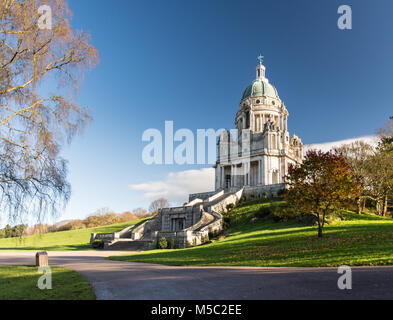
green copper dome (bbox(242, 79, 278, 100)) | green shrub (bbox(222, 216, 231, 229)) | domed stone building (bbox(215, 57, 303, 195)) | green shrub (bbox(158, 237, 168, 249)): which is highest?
green copper dome (bbox(242, 79, 278, 100))

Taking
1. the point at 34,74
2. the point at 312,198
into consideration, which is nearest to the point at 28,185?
the point at 34,74

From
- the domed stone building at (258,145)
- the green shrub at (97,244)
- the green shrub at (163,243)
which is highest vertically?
the domed stone building at (258,145)

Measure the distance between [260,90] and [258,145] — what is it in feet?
49.3

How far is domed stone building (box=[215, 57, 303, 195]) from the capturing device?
59250 mm

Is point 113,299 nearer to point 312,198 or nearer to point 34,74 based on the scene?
point 34,74

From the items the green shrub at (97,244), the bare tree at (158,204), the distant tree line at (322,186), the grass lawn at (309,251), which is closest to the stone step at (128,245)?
the green shrub at (97,244)

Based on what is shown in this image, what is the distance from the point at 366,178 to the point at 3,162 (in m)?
41.9

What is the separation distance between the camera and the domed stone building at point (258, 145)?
5925 centimetres

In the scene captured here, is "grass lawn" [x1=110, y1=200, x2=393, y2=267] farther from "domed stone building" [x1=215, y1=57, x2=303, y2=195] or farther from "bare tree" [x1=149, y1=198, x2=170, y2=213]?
"bare tree" [x1=149, y1=198, x2=170, y2=213]

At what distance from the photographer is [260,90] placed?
2714 inches

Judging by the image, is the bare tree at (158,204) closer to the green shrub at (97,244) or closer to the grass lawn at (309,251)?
the green shrub at (97,244)

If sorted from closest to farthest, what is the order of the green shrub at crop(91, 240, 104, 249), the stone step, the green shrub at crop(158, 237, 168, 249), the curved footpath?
1. the curved footpath
2. the green shrub at crop(158, 237, 168, 249)
3. the stone step
4. the green shrub at crop(91, 240, 104, 249)

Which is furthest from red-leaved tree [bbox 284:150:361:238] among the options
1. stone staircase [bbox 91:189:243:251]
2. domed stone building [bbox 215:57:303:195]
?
domed stone building [bbox 215:57:303:195]
